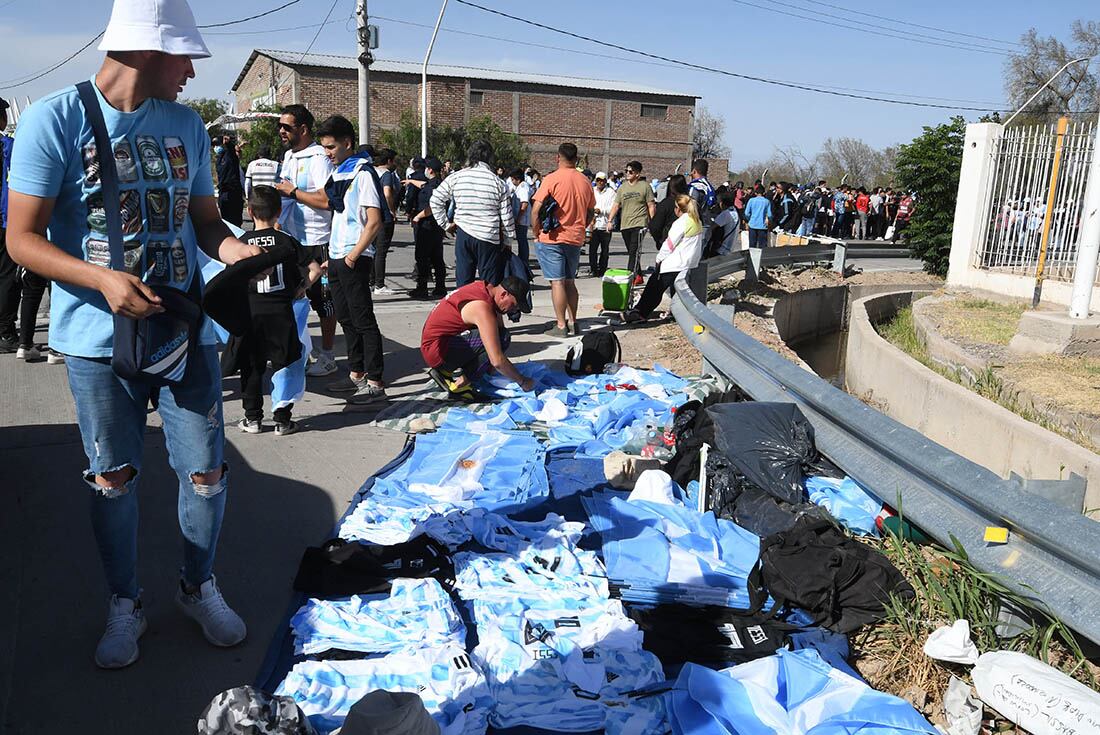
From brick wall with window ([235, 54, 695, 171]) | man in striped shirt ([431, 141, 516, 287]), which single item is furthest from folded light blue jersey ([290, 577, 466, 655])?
brick wall with window ([235, 54, 695, 171])

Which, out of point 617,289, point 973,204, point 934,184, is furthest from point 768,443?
point 934,184

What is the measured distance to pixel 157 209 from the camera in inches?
119

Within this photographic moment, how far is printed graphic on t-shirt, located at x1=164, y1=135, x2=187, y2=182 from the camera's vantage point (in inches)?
120

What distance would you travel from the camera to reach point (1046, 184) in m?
13.0

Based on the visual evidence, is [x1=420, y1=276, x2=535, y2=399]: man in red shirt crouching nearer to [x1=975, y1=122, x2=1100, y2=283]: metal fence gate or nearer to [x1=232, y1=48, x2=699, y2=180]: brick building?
[x1=975, y1=122, x2=1100, y2=283]: metal fence gate

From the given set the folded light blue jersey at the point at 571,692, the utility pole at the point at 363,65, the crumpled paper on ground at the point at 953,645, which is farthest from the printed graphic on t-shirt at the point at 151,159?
the utility pole at the point at 363,65

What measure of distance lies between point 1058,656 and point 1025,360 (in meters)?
5.75

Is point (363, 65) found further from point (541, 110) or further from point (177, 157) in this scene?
point (541, 110)

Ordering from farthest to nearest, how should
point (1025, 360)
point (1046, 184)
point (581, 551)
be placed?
point (1046, 184), point (1025, 360), point (581, 551)

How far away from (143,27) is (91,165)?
466 mm

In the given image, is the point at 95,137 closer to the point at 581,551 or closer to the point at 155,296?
the point at 155,296

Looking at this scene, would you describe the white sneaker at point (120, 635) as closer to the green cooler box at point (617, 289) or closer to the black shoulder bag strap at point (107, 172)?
the black shoulder bag strap at point (107, 172)

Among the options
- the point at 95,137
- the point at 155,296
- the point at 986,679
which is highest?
the point at 95,137

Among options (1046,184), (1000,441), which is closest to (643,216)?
(1046,184)
